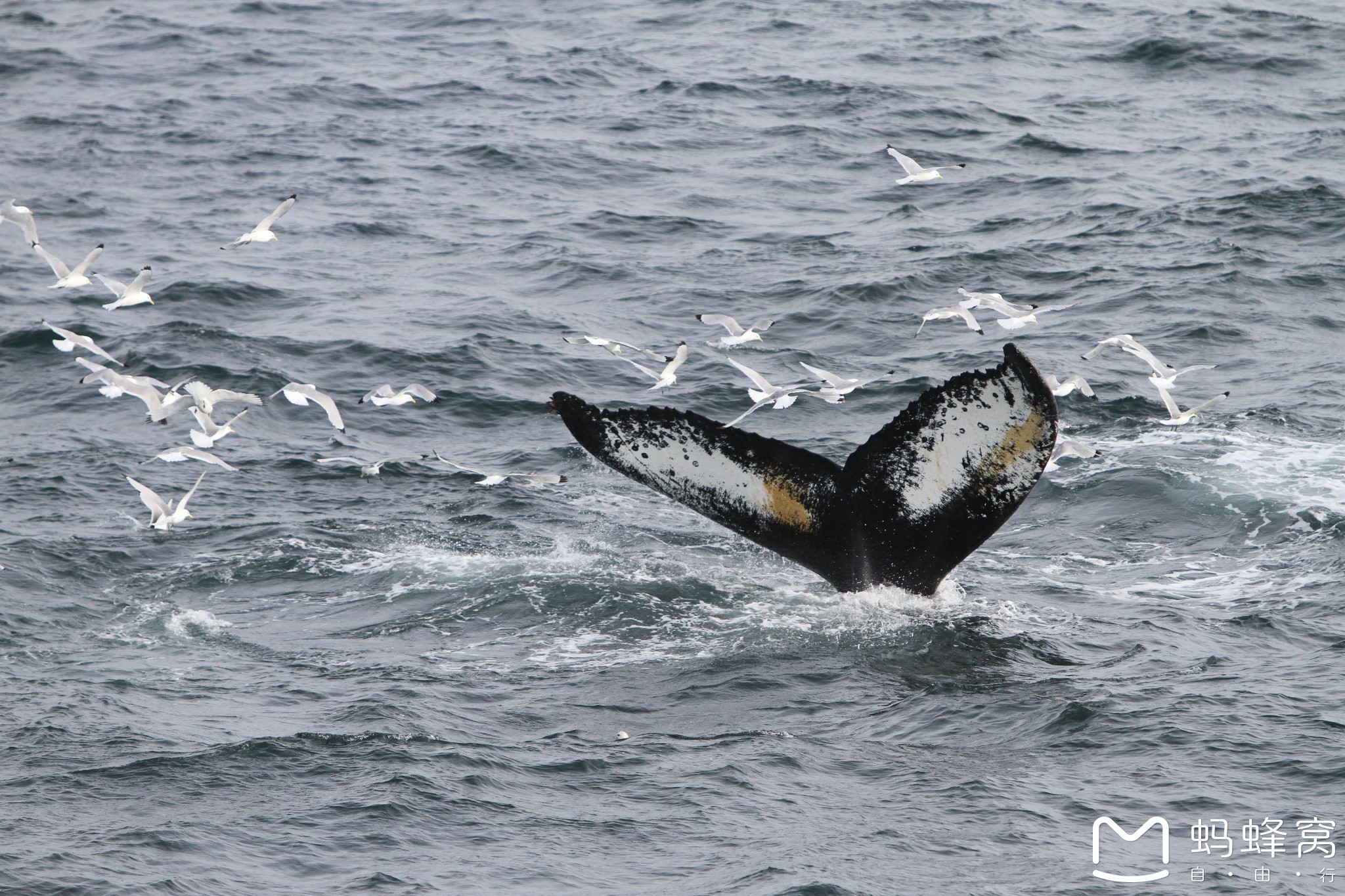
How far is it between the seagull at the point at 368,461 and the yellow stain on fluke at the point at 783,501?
4.84 m

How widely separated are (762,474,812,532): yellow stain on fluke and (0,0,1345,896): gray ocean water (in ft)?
3.73

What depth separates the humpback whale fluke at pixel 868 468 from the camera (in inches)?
374

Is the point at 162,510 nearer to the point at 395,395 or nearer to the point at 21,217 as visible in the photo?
the point at 395,395

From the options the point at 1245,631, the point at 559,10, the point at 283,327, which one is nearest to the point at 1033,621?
the point at 1245,631

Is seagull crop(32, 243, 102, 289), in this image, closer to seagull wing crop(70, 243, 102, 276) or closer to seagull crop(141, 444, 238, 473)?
seagull wing crop(70, 243, 102, 276)

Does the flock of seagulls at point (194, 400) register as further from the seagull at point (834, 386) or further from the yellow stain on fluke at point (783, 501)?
the yellow stain on fluke at point (783, 501)

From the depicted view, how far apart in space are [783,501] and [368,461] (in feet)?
22.4

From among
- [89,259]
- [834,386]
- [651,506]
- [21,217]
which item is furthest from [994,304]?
[21,217]

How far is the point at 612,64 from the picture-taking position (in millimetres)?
35938

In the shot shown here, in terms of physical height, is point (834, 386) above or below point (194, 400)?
above

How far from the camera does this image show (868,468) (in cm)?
992

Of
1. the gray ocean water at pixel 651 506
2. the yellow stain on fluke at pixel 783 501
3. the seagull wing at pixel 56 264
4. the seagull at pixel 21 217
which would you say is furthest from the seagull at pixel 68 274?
the yellow stain on fluke at pixel 783 501

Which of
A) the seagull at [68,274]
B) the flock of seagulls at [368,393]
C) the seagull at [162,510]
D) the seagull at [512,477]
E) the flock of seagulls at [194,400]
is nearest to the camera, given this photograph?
the seagull at [512,477]

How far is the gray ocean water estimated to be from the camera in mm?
8867
